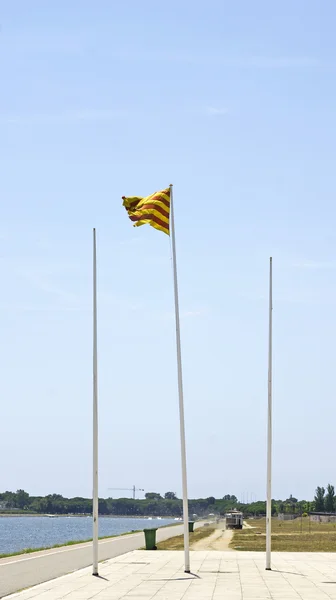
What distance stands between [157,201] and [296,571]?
13108 millimetres

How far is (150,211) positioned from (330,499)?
169m

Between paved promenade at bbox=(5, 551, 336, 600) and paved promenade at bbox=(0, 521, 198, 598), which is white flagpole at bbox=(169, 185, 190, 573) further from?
paved promenade at bbox=(0, 521, 198, 598)

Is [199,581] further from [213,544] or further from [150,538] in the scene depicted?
[213,544]

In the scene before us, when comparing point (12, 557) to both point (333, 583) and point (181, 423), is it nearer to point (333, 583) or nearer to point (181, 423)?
point (181, 423)

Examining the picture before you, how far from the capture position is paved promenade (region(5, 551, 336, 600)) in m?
22.8

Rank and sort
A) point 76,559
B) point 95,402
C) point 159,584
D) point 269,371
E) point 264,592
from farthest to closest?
1. point 76,559
2. point 269,371
3. point 95,402
4. point 159,584
5. point 264,592

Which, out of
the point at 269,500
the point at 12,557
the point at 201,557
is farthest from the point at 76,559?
the point at 269,500

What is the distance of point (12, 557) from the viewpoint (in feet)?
125

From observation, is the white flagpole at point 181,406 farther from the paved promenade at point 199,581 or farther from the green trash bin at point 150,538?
the green trash bin at point 150,538

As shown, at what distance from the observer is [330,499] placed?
189 meters

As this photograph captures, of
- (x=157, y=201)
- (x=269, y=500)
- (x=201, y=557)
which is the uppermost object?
(x=157, y=201)

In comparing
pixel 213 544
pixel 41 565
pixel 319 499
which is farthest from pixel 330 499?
pixel 41 565

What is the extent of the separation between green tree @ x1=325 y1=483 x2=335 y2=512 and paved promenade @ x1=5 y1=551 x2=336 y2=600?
502 feet

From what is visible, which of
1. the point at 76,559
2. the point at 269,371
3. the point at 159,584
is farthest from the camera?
the point at 76,559
